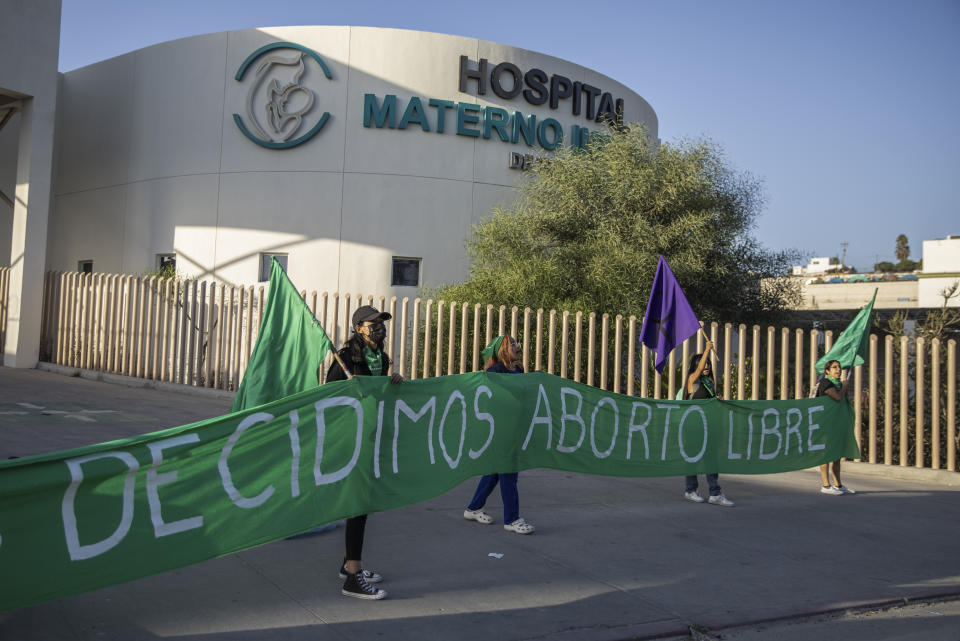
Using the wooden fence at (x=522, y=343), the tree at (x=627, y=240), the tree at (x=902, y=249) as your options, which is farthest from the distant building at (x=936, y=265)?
the tree at (x=902, y=249)

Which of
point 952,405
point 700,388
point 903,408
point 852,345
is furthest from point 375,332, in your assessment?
point 952,405

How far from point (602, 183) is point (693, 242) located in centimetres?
234

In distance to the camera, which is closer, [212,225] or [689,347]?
[689,347]

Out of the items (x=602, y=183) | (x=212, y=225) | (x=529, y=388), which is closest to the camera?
(x=529, y=388)

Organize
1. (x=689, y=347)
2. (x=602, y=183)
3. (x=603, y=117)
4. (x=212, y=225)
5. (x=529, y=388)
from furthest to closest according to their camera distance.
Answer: (x=603, y=117) < (x=212, y=225) < (x=602, y=183) < (x=689, y=347) < (x=529, y=388)

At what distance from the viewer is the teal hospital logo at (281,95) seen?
19047 mm

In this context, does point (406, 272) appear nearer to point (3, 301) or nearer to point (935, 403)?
point (3, 301)

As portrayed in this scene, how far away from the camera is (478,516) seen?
7113 mm

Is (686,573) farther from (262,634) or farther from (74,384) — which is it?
(74,384)

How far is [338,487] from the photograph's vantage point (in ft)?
17.2

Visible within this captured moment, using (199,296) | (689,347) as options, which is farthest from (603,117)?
(199,296)

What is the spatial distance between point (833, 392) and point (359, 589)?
6893 mm

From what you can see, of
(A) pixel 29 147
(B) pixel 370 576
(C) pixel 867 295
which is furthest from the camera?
(C) pixel 867 295

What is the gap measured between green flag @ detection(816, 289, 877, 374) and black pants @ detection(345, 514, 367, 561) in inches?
277
